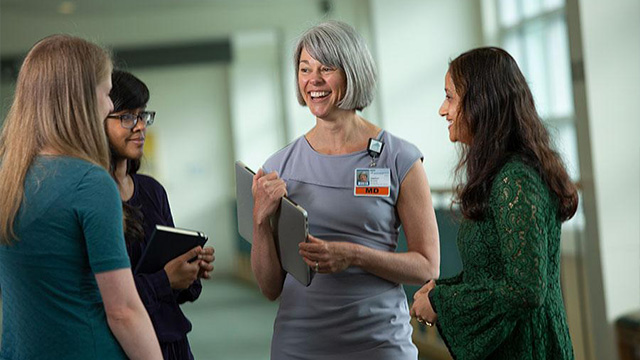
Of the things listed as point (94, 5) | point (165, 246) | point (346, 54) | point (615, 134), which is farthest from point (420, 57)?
point (165, 246)

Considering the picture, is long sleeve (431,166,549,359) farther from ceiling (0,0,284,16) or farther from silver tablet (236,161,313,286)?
ceiling (0,0,284,16)

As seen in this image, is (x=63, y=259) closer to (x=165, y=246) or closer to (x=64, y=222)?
(x=64, y=222)

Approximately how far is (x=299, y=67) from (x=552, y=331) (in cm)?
111

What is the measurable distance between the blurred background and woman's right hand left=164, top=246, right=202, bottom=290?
0.52 m

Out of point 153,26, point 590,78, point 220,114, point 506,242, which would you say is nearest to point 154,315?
point 506,242

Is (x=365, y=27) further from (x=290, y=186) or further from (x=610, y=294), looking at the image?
(x=290, y=186)

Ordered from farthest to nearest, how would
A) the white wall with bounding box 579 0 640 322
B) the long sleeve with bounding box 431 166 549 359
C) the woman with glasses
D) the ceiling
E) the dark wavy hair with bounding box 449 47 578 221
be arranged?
1. the ceiling
2. the white wall with bounding box 579 0 640 322
3. the woman with glasses
4. the dark wavy hair with bounding box 449 47 578 221
5. the long sleeve with bounding box 431 166 549 359

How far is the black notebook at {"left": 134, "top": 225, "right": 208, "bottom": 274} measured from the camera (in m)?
2.27

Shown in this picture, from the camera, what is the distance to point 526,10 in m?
8.35

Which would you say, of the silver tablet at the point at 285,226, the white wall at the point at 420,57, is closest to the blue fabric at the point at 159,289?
the silver tablet at the point at 285,226

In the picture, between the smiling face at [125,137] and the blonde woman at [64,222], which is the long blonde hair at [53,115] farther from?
the smiling face at [125,137]

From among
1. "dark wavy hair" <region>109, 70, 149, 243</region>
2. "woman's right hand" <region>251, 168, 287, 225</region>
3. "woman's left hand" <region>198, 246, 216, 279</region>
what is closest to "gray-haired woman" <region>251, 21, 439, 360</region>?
"woman's right hand" <region>251, 168, 287, 225</region>

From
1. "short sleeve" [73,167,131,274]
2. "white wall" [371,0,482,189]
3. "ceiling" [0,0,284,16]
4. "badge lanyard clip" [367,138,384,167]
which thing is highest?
"ceiling" [0,0,284,16]

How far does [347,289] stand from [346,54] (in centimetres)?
71
